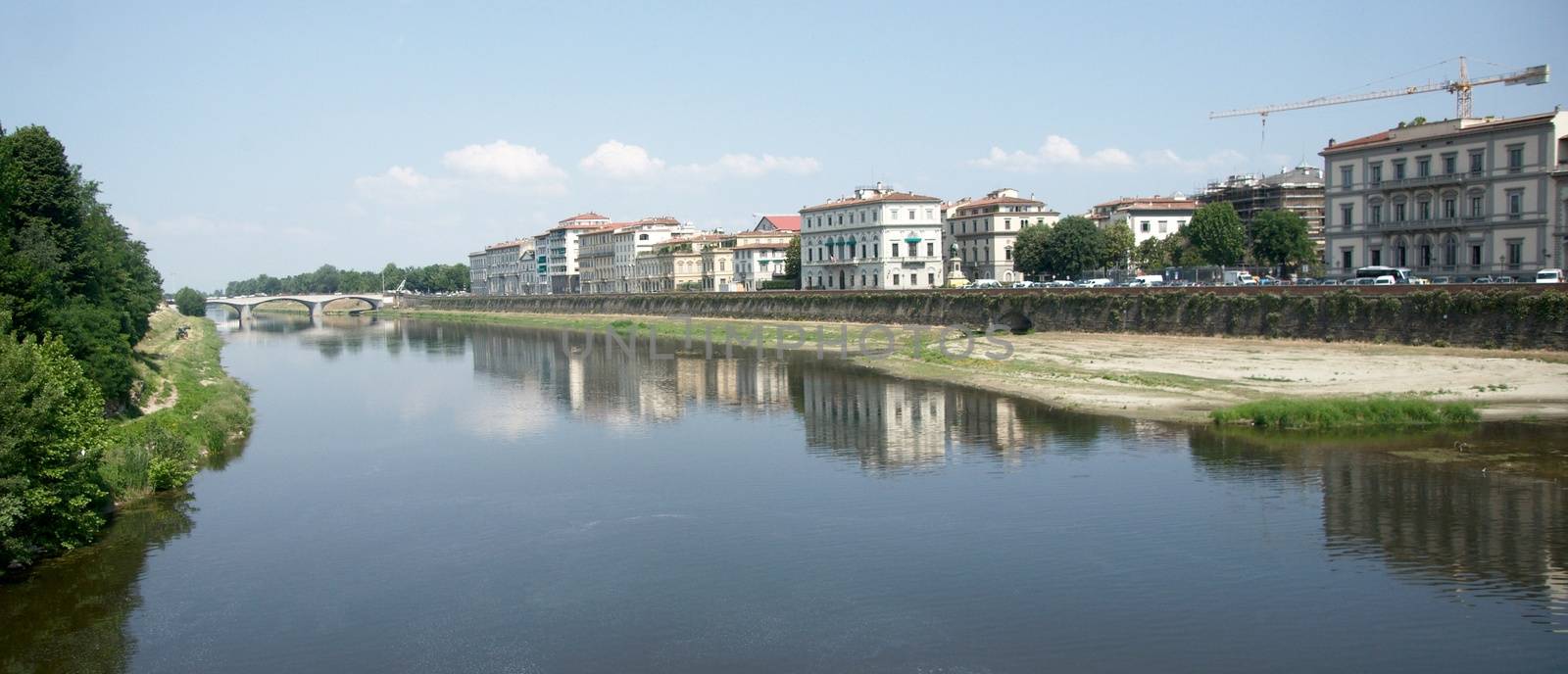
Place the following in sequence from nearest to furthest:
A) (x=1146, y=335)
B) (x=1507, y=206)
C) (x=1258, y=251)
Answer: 1. (x=1507, y=206)
2. (x=1146, y=335)
3. (x=1258, y=251)

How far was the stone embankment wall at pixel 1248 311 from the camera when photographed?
1455 inches

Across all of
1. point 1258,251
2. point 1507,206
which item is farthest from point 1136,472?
point 1258,251

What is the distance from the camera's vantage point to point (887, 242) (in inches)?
3270

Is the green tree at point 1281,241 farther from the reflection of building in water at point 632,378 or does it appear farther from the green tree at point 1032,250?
the reflection of building in water at point 632,378

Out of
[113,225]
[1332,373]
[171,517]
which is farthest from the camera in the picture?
[113,225]

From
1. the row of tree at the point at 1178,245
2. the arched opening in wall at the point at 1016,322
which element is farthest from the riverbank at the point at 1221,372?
the row of tree at the point at 1178,245

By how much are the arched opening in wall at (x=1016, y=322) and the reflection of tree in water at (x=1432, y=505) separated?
31.4m

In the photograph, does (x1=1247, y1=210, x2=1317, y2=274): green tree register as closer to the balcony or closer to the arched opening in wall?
the balcony

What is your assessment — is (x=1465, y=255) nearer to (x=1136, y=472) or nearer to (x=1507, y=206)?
(x=1507, y=206)

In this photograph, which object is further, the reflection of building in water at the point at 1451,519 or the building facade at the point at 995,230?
the building facade at the point at 995,230

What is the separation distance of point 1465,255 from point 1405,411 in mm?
24371

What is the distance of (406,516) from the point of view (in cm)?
2264

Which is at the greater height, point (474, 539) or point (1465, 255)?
point (1465, 255)

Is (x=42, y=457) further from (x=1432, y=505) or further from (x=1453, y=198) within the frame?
(x=1453, y=198)
